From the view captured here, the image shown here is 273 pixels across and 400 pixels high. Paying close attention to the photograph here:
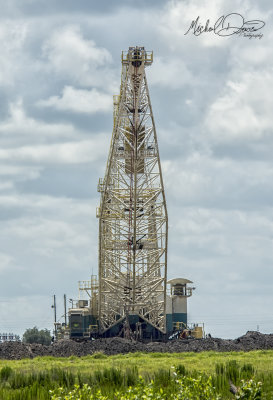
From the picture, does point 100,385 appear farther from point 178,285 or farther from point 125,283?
point 178,285

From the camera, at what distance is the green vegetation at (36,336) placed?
349 feet

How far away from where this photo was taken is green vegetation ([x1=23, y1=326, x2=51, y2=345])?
106319 mm

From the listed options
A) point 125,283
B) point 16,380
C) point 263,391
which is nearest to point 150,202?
point 125,283

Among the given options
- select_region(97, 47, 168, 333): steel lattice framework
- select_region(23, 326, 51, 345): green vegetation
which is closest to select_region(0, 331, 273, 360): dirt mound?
select_region(97, 47, 168, 333): steel lattice framework

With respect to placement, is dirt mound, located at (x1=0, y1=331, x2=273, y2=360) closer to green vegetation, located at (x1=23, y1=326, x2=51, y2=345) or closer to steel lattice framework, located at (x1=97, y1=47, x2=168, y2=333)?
steel lattice framework, located at (x1=97, y1=47, x2=168, y2=333)

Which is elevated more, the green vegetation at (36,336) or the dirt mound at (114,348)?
the dirt mound at (114,348)

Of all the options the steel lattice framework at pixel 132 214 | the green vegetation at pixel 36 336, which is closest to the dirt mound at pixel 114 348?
the steel lattice framework at pixel 132 214

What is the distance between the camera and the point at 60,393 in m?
23.7

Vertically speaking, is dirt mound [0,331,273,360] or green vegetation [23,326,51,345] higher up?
dirt mound [0,331,273,360]

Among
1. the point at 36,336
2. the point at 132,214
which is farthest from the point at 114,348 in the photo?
the point at 36,336

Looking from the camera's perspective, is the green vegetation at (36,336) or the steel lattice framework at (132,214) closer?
the steel lattice framework at (132,214)

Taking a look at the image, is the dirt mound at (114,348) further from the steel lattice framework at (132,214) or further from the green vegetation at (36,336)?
the green vegetation at (36,336)

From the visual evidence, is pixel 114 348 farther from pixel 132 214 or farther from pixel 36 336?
pixel 36 336

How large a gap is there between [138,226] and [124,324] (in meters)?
10.4
